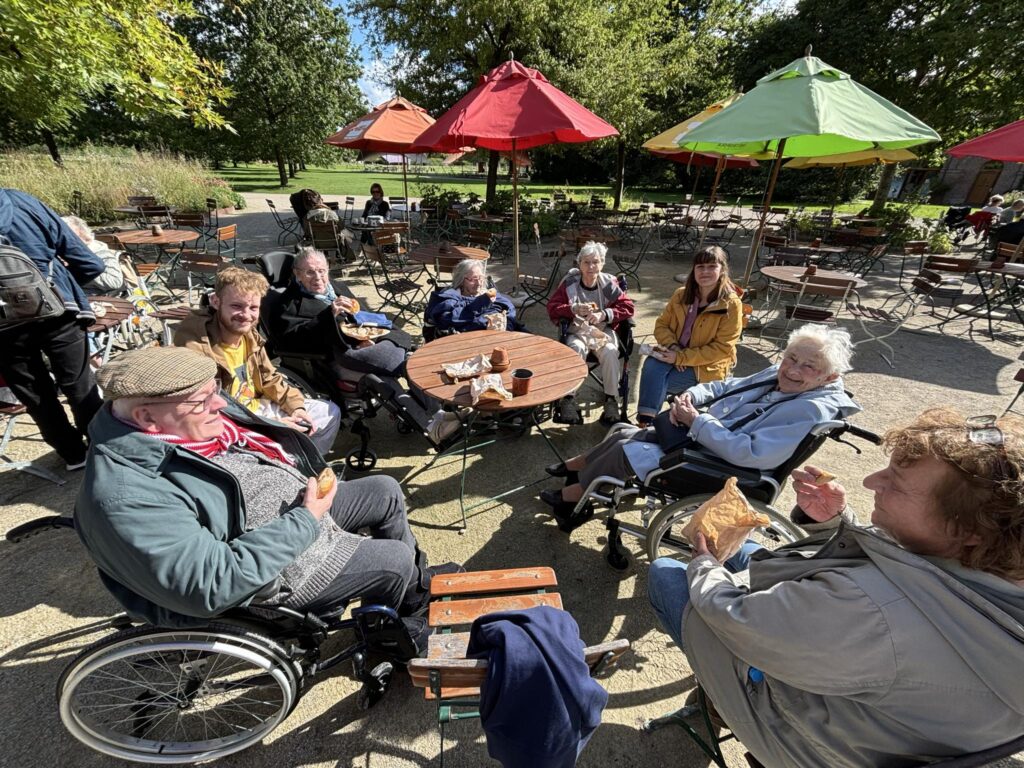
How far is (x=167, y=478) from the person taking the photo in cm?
143

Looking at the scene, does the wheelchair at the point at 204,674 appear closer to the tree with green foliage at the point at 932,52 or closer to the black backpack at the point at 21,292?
the black backpack at the point at 21,292

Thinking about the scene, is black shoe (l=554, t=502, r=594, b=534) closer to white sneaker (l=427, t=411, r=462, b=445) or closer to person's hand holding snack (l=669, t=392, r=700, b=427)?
person's hand holding snack (l=669, t=392, r=700, b=427)

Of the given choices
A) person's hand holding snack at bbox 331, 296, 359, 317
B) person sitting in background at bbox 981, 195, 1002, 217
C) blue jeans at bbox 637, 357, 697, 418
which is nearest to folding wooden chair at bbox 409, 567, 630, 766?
blue jeans at bbox 637, 357, 697, 418

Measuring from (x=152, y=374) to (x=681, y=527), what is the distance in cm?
243

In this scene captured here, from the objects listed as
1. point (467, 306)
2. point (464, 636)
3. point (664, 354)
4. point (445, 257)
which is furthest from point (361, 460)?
point (445, 257)

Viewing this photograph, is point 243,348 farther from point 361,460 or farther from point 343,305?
point 361,460

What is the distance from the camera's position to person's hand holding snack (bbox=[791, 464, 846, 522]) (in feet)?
6.55

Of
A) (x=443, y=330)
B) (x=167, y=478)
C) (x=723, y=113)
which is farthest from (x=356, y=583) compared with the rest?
(x=723, y=113)

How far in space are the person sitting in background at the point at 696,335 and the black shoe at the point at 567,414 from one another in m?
0.54

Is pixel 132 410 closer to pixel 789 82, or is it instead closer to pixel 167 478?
pixel 167 478

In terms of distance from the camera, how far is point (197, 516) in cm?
147

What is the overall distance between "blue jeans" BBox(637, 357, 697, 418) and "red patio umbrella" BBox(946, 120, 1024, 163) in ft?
19.4

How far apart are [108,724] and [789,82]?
6.30 meters

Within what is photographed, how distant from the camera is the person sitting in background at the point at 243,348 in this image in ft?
8.39
